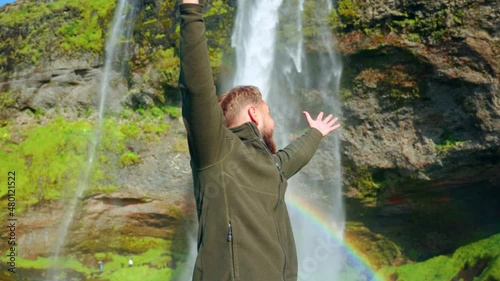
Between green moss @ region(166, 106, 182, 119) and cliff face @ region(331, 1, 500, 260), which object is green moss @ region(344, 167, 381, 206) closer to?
cliff face @ region(331, 1, 500, 260)

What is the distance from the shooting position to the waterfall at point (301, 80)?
14227 mm

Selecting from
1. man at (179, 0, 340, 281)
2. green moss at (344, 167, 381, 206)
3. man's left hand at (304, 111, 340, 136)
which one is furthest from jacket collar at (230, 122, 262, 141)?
green moss at (344, 167, 381, 206)

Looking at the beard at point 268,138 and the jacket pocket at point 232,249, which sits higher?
the beard at point 268,138

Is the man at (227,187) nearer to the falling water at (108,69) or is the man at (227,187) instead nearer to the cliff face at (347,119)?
the cliff face at (347,119)

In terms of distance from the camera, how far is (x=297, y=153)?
2.55m

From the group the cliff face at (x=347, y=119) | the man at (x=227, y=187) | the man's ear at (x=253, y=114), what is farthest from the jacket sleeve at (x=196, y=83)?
the cliff face at (x=347, y=119)

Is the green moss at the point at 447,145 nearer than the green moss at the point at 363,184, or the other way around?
the green moss at the point at 447,145

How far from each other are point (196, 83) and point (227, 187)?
1.21 ft

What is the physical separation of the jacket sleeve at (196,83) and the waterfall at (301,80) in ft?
40.9

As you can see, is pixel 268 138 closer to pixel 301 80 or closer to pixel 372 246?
pixel 301 80

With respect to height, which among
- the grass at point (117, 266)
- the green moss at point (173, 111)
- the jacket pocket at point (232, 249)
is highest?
the green moss at point (173, 111)

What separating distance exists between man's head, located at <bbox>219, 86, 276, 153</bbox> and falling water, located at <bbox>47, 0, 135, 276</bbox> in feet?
47.1

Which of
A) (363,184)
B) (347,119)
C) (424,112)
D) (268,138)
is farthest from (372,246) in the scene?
(268,138)

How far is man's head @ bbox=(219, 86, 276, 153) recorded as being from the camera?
2121 millimetres
